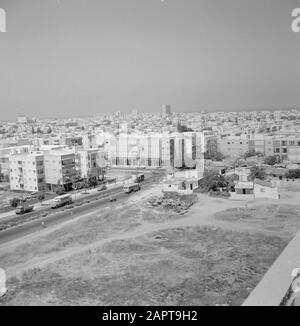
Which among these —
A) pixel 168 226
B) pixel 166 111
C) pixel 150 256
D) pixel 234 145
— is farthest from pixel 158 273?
pixel 166 111

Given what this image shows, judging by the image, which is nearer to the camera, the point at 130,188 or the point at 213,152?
the point at 130,188

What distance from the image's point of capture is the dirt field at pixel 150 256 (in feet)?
10.5

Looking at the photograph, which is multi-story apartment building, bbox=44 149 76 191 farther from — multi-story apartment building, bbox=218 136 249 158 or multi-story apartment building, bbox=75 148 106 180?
multi-story apartment building, bbox=218 136 249 158

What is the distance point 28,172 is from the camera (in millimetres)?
8148

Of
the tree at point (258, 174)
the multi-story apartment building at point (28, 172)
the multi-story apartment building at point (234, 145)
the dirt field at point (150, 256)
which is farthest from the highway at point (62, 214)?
the multi-story apartment building at point (234, 145)

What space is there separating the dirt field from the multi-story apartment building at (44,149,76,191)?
2264 millimetres

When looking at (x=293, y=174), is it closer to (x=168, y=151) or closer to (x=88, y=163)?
(x=168, y=151)

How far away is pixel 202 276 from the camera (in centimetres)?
348

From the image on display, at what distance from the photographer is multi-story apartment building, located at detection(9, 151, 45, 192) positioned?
8.04 metres

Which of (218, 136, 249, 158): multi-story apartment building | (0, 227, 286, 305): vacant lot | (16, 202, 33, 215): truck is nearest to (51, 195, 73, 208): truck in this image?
(16, 202, 33, 215): truck

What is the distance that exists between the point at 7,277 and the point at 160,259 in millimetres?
1418

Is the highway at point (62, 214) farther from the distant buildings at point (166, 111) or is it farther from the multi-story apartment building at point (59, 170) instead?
the distant buildings at point (166, 111)

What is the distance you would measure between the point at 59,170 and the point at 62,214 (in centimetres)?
207
